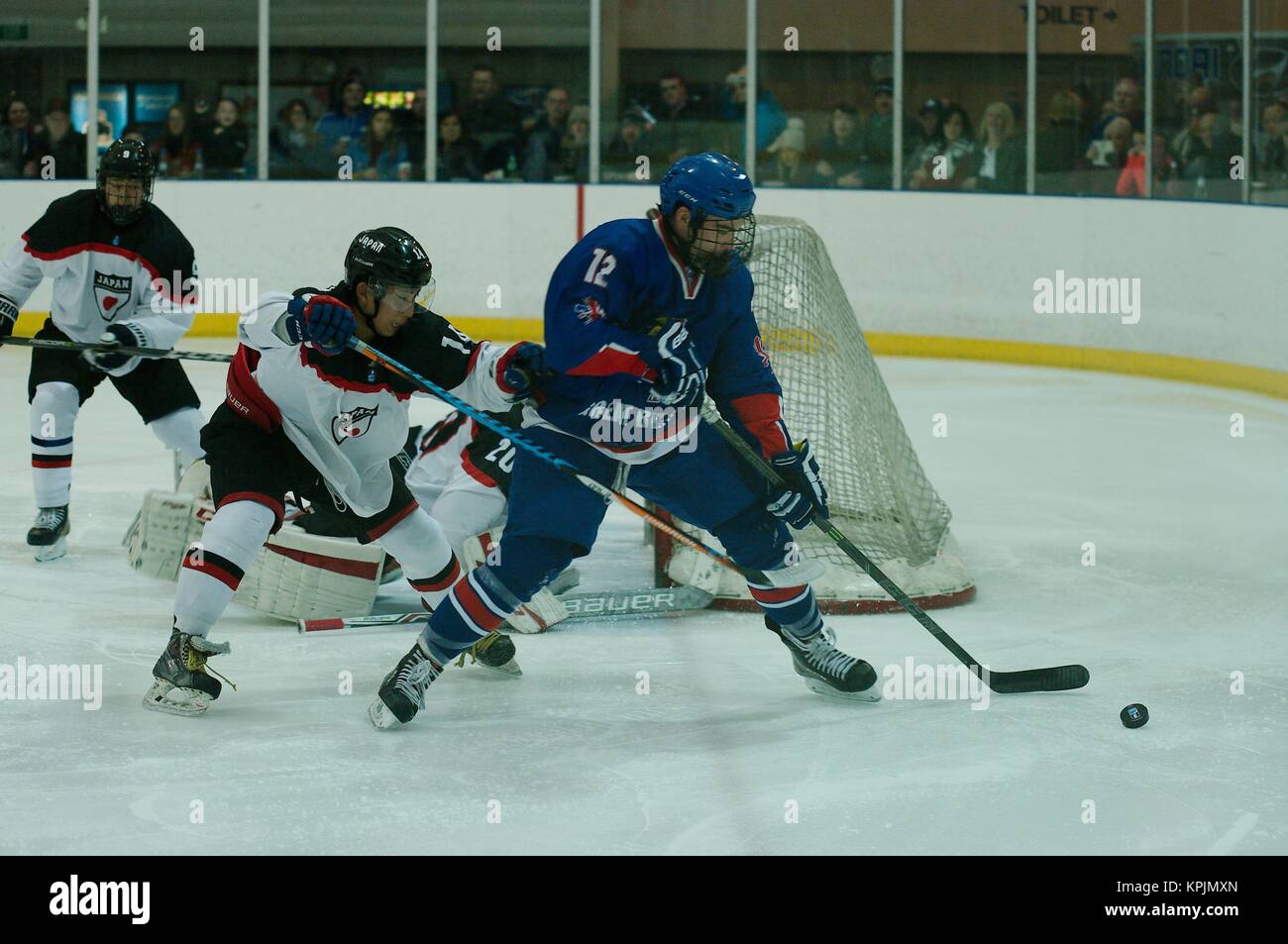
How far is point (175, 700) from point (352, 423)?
61 centimetres

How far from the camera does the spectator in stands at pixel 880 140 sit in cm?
904

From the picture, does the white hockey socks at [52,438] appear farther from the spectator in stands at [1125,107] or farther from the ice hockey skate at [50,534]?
the spectator in stands at [1125,107]

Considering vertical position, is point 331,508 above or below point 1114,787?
above

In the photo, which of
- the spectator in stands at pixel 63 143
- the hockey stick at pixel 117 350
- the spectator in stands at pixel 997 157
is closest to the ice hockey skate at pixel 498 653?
the hockey stick at pixel 117 350

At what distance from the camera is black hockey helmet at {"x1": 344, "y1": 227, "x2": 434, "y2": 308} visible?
298 centimetres

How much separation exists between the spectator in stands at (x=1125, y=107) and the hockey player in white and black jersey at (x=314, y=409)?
5966 millimetres

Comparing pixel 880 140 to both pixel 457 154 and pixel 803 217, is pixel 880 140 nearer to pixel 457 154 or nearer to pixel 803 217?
pixel 803 217

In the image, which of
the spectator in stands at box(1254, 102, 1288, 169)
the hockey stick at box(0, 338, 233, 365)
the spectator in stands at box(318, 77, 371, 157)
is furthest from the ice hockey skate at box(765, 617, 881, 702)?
the spectator in stands at box(318, 77, 371, 157)

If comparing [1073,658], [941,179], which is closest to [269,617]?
[1073,658]

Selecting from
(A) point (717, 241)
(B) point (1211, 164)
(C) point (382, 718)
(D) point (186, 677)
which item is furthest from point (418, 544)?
(B) point (1211, 164)

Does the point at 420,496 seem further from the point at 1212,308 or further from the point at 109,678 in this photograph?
the point at 1212,308

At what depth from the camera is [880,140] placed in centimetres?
907

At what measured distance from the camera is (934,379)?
8062mm

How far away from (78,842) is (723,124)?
7.21 meters
